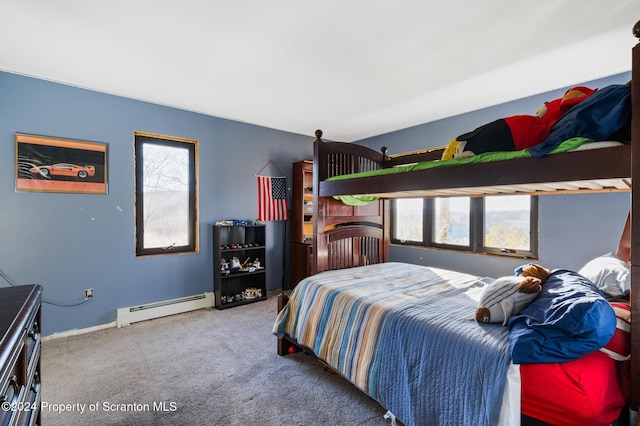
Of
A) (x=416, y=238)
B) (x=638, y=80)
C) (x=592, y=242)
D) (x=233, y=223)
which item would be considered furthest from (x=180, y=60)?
(x=592, y=242)

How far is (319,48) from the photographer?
220 centimetres

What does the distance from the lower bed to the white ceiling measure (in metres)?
1.79

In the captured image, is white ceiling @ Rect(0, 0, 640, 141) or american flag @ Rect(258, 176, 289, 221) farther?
american flag @ Rect(258, 176, 289, 221)

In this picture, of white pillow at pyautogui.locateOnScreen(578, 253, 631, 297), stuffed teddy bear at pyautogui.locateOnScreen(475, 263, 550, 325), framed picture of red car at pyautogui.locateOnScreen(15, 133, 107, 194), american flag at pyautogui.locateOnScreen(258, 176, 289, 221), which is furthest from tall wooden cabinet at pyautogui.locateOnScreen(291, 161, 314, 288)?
white pillow at pyautogui.locateOnScreen(578, 253, 631, 297)

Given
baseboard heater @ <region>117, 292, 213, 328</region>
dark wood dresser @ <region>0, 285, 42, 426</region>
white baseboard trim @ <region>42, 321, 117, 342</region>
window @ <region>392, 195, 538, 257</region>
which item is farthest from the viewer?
window @ <region>392, 195, 538, 257</region>

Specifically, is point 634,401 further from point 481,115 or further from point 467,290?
point 481,115

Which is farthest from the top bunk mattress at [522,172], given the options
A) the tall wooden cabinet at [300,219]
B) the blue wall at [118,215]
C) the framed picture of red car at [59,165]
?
the framed picture of red car at [59,165]

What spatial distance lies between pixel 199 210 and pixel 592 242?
420cm

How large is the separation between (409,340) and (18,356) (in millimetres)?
1535

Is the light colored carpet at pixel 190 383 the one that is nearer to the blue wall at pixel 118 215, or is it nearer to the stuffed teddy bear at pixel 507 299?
the blue wall at pixel 118 215

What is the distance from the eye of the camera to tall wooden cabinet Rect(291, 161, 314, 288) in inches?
168

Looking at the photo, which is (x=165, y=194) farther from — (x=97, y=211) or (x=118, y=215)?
(x=97, y=211)

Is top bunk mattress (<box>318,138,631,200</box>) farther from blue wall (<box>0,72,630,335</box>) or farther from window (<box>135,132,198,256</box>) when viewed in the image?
window (<box>135,132,198,256</box>)

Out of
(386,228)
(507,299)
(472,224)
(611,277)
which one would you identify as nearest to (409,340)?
(507,299)
